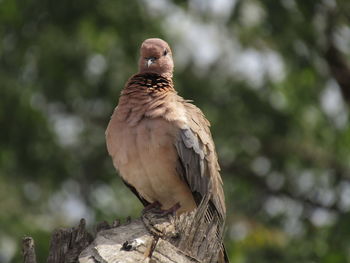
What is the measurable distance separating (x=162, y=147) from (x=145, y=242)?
2.20 metres

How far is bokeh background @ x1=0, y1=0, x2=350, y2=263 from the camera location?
12.3 metres

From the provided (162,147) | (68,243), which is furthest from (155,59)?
(68,243)

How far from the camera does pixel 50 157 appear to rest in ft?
44.9

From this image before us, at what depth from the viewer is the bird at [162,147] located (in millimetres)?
6703

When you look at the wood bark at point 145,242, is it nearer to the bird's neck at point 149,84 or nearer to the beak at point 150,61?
the bird's neck at point 149,84

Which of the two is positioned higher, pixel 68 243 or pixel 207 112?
pixel 207 112

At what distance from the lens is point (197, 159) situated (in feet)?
22.6

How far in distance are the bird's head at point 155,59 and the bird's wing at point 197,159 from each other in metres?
0.42

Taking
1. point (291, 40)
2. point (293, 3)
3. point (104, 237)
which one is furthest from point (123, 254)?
point (291, 40)

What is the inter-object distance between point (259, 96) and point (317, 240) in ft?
10.2

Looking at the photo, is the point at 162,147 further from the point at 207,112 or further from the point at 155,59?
the point at 207,112

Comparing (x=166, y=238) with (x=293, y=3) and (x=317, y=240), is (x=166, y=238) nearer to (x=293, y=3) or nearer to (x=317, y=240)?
(x=293, y=3)

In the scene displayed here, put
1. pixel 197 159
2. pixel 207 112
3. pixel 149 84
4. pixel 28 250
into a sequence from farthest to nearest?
pixel 207 112 < pixel 149 84 < pixel 197 159 < pixel 28 250

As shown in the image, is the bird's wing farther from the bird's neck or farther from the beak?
the beak
